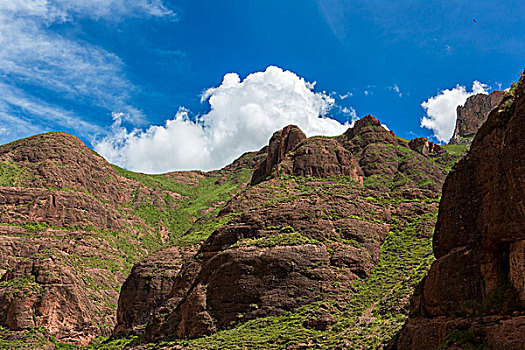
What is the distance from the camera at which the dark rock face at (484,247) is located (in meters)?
19.7

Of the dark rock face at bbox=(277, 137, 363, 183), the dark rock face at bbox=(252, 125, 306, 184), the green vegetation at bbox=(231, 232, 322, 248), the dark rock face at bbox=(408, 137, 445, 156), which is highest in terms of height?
the dark rock face at bbox=(408, 137, 445, 156)

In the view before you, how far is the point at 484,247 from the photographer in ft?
73.0

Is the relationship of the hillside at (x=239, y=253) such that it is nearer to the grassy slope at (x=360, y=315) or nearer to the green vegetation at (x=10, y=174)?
the grassy slope at (x=360, y=315)

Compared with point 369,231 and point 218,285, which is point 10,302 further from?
point 369,231

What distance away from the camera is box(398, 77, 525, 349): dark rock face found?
19.7m

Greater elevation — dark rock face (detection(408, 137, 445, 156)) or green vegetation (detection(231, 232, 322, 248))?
dark rock face (detection(408, 137, 445, 156))

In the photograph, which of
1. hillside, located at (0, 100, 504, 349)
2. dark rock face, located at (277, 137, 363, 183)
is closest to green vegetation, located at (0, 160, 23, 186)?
hillside, located at (0, 100, 504, 349)

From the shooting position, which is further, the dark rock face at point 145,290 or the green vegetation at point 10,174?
the green vegetation at point 10,174

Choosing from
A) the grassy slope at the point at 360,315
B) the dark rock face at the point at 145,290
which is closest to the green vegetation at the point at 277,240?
the grassy slope at the point at 360,315

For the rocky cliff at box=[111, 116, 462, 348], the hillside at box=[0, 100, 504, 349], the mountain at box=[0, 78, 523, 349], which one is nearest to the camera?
the mountain at box=[0, 78, 523, 349]

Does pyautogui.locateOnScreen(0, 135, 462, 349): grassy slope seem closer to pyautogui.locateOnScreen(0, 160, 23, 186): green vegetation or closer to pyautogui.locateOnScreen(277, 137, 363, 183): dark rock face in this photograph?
pyautogui.locateOnScreen(277, 137, 363, 183): dark rock face

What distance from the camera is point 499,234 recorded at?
20969 mm

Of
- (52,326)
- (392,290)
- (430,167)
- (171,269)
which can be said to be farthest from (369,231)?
(52,326)

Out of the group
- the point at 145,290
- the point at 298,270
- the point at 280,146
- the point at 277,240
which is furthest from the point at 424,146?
the point at 298,270
